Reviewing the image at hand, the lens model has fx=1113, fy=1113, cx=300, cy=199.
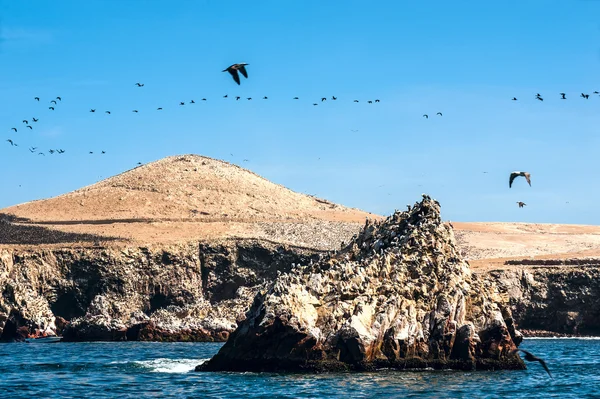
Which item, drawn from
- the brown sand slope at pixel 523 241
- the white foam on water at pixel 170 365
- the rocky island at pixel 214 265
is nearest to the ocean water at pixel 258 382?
the white foam on water at pixel 170 365

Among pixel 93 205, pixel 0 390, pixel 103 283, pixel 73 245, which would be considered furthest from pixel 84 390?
pixel 93 205

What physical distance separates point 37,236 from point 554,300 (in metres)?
60.6

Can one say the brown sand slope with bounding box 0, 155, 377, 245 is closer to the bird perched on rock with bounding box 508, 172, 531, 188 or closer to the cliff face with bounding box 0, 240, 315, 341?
the cliff face with bounding box 0, 240, 315, 341

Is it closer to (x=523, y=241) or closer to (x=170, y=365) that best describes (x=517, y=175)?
(x=170, y=365)

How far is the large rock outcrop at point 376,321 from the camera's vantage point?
48.7 m

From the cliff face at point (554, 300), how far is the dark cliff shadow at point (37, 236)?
44299mm

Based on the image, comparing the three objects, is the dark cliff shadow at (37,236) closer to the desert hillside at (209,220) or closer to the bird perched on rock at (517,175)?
the desert hillside at (209,220)

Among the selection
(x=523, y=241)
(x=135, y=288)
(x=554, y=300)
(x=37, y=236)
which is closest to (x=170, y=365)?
(x=554, y=300)

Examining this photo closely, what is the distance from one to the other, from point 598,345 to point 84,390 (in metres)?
45.8

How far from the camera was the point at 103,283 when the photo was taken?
109m

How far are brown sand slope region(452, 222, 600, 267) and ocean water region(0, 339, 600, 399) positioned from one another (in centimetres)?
6211

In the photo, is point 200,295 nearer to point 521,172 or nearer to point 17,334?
point 17,334

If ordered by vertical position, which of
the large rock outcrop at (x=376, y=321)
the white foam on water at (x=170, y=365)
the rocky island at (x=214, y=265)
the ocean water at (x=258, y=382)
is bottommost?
the ocean water at (x=258, y=382)

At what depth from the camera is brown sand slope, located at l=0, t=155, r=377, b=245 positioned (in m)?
132
